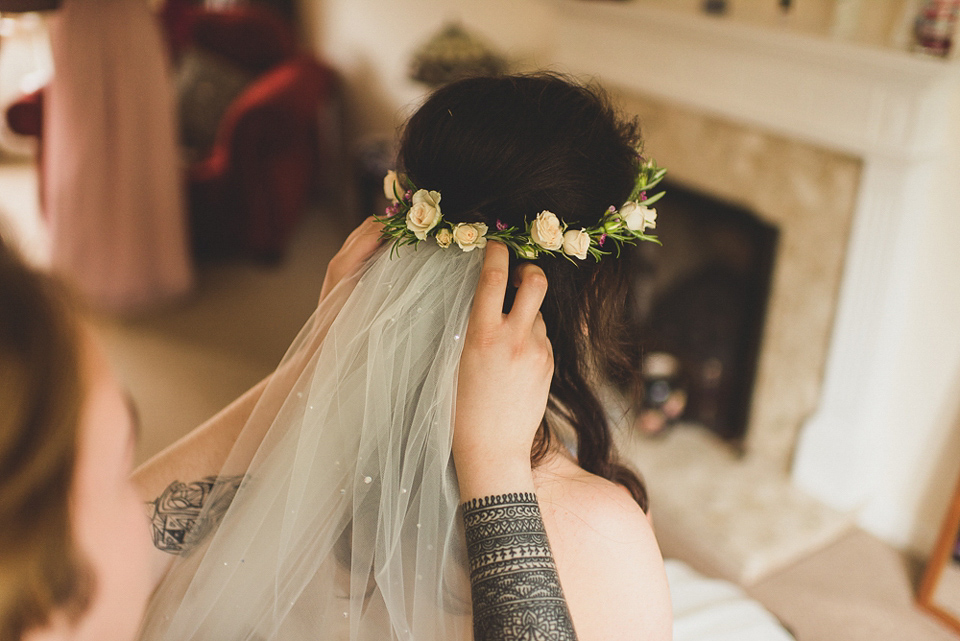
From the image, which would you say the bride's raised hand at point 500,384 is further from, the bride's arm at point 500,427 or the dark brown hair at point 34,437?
the dark brown hair at point 34,437

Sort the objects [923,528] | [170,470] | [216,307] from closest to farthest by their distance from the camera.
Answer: [170,470], [923,528], [216,307]

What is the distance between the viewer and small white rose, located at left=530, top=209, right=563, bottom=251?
77 cm

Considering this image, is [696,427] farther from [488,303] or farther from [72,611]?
[72,611]

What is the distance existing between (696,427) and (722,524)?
474mm

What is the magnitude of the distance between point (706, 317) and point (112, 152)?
2287mm

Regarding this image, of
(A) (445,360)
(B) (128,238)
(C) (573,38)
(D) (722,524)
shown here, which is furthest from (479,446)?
(B) (128,238)

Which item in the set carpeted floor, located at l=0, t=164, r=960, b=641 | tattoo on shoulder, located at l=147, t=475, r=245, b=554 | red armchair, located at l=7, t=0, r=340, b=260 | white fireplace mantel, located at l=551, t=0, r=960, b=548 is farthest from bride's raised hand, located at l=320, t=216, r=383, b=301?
red armchair, located at l=7, t=0, r=340, b=260

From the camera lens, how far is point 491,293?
0.76 meters

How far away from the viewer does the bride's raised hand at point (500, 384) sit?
2.49 ft

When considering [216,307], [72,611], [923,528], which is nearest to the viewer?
[72,611]

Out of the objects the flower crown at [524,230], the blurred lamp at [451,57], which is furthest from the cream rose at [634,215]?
the blurred lamp at [451,57]

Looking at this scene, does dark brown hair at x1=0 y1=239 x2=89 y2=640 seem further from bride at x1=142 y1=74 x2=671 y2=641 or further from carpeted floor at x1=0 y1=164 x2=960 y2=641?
bride at x1=142 y1=74 x2=671 y2=641

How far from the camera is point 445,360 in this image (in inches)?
31.8

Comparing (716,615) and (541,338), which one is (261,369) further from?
(541,338)
